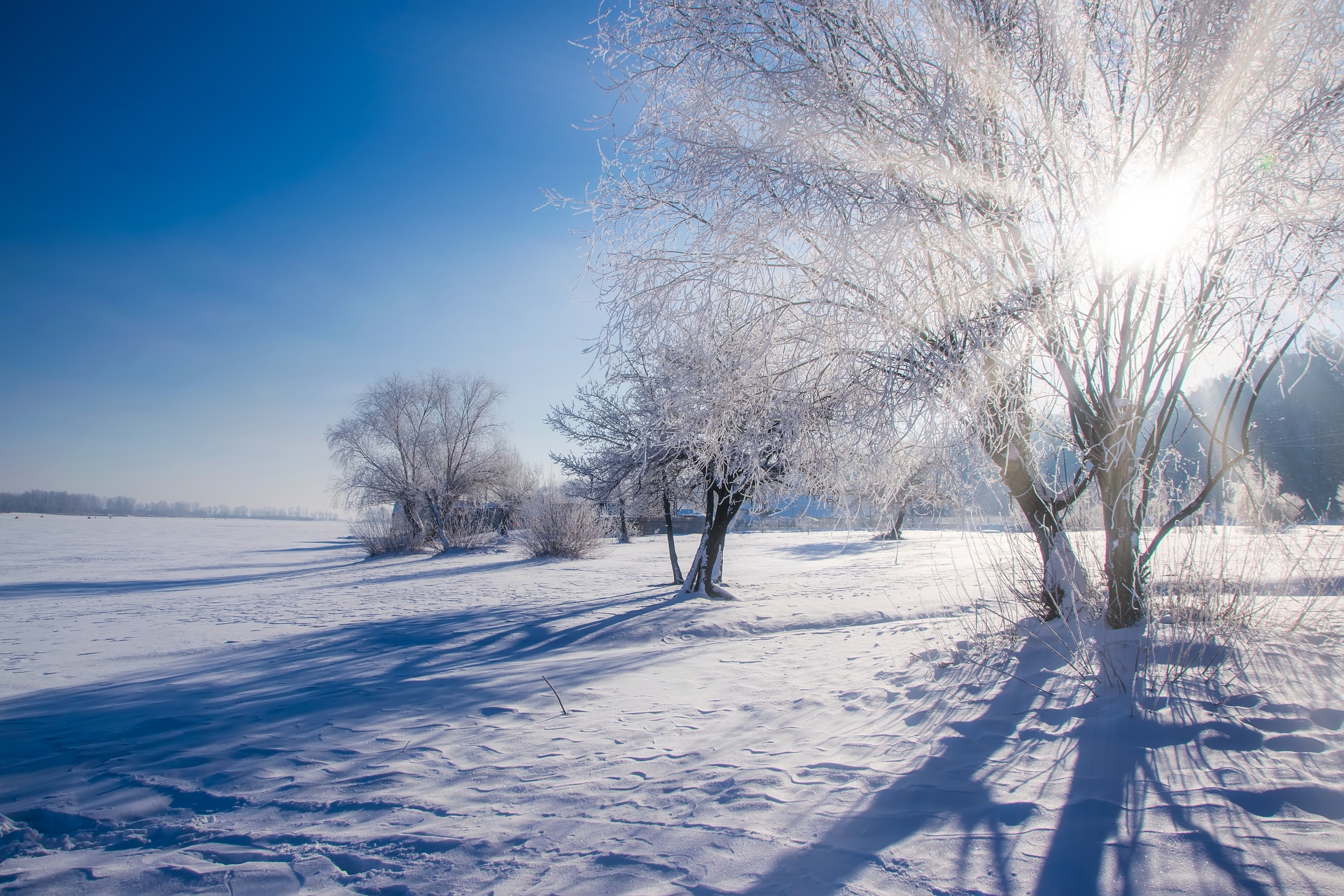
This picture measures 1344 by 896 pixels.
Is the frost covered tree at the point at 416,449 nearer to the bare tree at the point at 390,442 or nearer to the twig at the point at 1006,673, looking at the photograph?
the bare tree at the point at 390,442

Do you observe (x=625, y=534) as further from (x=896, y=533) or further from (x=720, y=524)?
(x=720, y=524)

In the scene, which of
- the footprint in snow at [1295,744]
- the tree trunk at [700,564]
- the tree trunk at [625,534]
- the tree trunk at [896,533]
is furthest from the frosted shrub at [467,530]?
the footprint in snow at [1295,744]

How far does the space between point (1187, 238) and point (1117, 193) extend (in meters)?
0.54

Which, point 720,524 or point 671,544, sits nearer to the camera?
point 720,524

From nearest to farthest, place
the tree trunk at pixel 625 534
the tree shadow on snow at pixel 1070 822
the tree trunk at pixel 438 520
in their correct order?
the tree shadow on snow at pixel 1070 822, the tree trunk at pixel 438 520, the tree trunk at pixel 625 534

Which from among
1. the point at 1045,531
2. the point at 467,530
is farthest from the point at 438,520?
the point at 1045,531

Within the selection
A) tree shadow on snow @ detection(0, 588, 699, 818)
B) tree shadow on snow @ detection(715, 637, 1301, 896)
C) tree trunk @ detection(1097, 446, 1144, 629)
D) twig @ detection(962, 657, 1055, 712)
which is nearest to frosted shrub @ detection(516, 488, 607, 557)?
tree shadow on snow @ detection(0, 588, 699, 818)

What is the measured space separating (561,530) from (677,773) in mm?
19097

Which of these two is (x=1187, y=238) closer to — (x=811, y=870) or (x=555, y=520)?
(x=811, y=870)

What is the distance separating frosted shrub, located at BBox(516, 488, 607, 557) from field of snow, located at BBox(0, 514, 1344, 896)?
48.4ft

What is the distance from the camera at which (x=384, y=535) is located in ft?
87.8

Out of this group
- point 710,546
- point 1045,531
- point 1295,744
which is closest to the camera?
point 1295,744

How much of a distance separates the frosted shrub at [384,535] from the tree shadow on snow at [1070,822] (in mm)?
27452

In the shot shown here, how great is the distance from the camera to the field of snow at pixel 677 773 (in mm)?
2064
